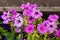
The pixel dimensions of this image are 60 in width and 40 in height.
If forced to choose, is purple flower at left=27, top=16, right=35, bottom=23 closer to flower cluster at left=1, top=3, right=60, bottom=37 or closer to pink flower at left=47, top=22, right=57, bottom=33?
flower cluster at left=1, top=3, right=60, bottom=37

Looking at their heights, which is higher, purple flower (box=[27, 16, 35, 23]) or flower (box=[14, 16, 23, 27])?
purple flower (box=[27, 16, 35, 23])

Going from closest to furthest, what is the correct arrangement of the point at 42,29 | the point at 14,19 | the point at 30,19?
the point at 42,29, the point at 30,19, the point at 14,19

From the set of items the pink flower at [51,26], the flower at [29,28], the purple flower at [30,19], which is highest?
the purple flower at [30,19]

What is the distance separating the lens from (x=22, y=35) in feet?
10.3

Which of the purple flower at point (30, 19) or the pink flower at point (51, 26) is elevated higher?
the purple flower at point (30, 19)

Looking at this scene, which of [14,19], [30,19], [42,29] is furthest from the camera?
[14,19]

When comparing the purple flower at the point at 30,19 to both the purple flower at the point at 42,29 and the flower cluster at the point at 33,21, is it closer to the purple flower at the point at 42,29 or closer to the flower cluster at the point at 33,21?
the flower cluster at the point at 33,21

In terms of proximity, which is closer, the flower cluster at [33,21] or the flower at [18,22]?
the flower cluster at [33,21]

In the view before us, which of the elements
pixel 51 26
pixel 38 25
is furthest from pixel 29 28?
pixel 51 26

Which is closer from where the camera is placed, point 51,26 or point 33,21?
point 51,26

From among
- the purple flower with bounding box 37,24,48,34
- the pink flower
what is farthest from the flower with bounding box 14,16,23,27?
the pink flower

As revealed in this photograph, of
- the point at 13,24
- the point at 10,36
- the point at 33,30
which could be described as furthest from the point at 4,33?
the point at 33,30

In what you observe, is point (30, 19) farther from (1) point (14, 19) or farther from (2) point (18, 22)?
(1) point (14, 19)

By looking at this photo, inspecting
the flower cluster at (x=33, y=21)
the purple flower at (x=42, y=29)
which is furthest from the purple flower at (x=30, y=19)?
the purple flower at (x=42, y=29)
